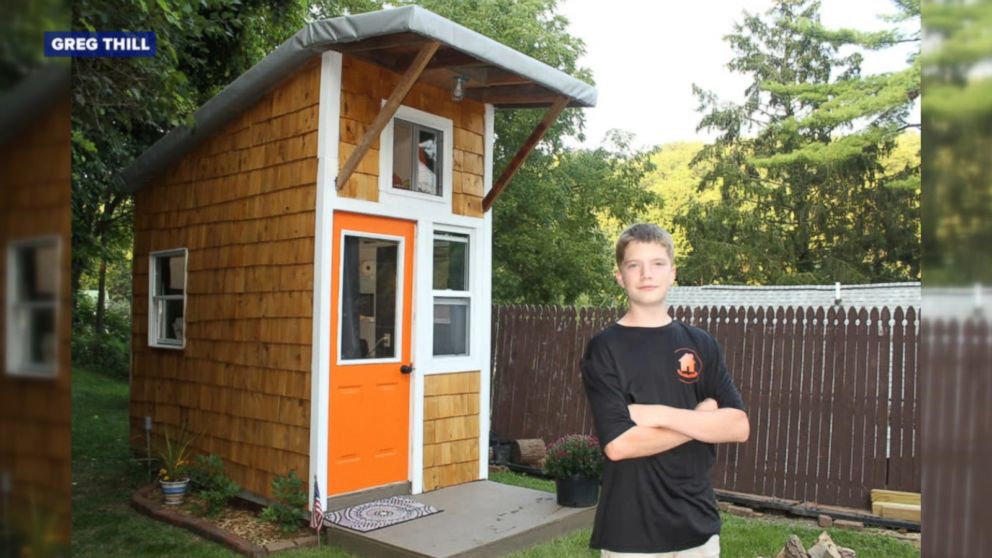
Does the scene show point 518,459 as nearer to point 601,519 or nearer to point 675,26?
point 601,519

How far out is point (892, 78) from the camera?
645 inches

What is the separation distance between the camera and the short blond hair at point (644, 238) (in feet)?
7.18

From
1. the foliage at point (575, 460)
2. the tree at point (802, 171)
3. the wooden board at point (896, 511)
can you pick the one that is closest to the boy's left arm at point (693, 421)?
the foliage at point (575, 460)

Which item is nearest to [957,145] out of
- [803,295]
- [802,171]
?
[803,295]

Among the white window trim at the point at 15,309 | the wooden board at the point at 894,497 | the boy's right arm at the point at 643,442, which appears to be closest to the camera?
the white window trim at the point at 15,309

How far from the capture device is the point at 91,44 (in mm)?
1003

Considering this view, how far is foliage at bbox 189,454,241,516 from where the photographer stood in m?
6.02

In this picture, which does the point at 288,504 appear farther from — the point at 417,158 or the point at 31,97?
the point at 31,97

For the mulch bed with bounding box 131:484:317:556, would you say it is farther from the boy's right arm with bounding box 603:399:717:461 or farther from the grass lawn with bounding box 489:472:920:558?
the boy's right arm with bounding box 603:399:717:461

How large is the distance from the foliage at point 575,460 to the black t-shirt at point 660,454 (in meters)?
3.68

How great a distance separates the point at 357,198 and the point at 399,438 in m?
1.97

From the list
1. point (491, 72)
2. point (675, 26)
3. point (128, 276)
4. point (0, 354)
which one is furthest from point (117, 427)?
point (675, 26)

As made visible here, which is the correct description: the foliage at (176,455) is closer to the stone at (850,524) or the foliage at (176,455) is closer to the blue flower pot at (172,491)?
the blue flower pot at (172,491)

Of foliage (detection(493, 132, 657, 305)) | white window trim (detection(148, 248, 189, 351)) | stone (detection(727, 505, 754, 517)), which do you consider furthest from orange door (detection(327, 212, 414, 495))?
foliage (detection(493, 132, 657, 305))
